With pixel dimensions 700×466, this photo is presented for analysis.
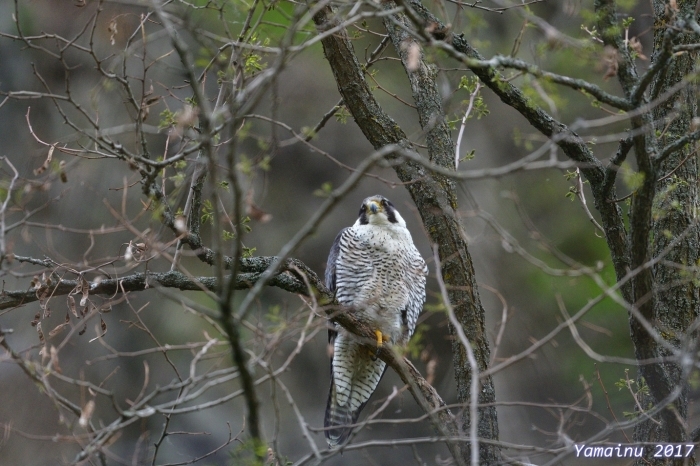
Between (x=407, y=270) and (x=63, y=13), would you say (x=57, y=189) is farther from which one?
(x=407, y=270)

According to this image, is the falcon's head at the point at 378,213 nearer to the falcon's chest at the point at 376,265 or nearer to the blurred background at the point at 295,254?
the falcon's chest at the point at 376,265

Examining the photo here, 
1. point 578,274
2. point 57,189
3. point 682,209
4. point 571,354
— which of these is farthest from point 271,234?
point 578,274

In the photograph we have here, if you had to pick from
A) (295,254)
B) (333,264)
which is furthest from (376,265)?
(295,254)

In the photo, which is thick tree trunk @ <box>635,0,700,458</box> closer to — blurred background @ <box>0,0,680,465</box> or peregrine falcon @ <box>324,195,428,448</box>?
peregrine falcon @ <box>324,195,428,448</box>

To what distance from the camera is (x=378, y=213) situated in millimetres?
4824

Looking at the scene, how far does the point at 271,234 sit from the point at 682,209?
261 inches

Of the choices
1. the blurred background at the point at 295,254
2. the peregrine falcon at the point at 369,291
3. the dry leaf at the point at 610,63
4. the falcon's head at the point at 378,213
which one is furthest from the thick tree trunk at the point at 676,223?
the blurred background at the point at 295,254

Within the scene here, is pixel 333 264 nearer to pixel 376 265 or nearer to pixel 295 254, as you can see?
pixel 376 265

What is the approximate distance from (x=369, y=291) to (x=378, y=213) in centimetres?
58

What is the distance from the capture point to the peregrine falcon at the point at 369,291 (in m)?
4.61

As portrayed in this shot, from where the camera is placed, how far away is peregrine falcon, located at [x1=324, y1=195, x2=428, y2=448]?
461 cm

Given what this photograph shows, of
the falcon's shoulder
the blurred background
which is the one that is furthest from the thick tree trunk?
the blurred background

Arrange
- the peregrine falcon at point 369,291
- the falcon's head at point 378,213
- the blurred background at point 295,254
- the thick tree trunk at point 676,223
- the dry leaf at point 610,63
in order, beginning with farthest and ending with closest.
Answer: the blurred background at point 295,254, the falcon's head at point 378,213, the peregrine falcon at point 369,291, the thick tree trunk at point 676,223, the dry leaf at point 610,63

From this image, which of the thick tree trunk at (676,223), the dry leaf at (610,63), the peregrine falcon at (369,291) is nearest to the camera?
the dry leaf at (610,63)
